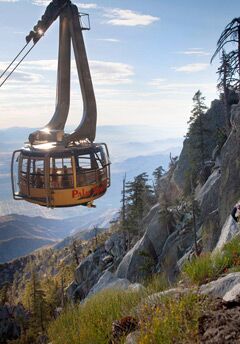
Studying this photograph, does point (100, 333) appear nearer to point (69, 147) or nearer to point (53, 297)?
point (69, 147)

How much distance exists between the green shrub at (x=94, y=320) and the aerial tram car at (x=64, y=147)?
3.88 metres

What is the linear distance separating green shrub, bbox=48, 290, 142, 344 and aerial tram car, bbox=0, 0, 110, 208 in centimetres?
388

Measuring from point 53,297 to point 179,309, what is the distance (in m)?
72.4

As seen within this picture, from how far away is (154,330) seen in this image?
5.50 meters

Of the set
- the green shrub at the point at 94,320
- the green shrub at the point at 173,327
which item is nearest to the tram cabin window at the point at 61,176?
the green shrub at the point at 94,320

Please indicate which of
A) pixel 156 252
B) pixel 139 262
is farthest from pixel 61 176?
pixel 156 252

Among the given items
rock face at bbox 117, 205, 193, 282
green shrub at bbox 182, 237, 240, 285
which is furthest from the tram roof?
rock face at bbox 117, 205, 193, 282

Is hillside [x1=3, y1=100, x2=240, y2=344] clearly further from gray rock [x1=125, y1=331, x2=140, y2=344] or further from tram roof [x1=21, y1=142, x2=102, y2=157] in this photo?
tram roof [x1=21, y1=142, x2=102, y2=157]

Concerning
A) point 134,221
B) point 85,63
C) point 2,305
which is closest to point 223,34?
point 85,63

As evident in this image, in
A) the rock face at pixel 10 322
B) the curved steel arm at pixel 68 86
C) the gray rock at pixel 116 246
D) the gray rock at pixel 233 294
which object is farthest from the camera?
the rock face at pixel 10 322

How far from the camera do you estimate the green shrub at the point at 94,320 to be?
23.2 ft

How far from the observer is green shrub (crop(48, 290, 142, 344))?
709 centimetres

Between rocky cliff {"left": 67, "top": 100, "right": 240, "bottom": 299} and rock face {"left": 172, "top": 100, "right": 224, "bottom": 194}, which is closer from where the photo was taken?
rocky cliff {"left": 67, "top": 100, "right": 240, "bottom": 299}

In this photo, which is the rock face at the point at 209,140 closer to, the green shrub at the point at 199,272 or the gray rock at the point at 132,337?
the green shrub at the point at 199,272
